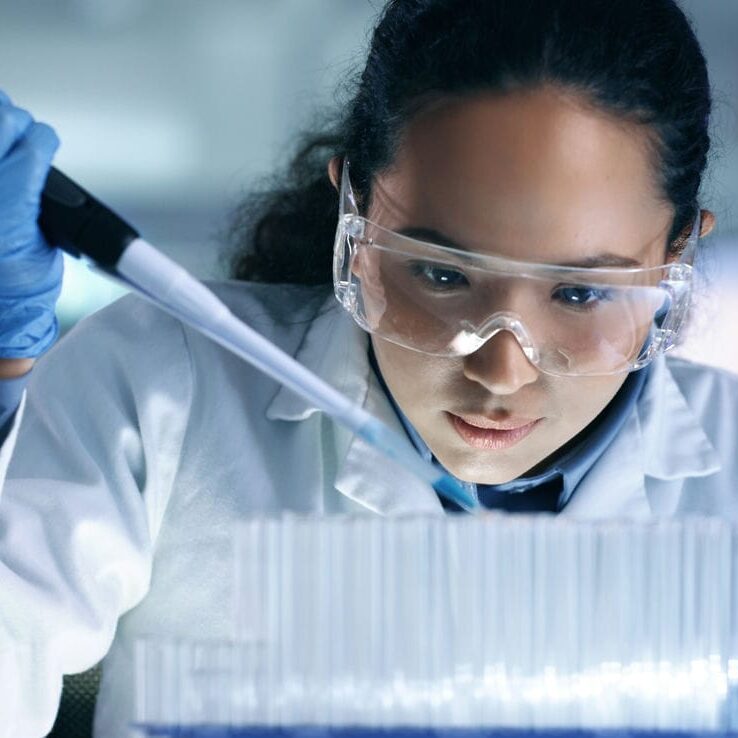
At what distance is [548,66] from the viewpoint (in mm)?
1354

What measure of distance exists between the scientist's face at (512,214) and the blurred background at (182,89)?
2.06 metres

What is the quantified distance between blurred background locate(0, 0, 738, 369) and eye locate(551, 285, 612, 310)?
2152mm

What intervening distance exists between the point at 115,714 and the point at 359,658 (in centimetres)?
73

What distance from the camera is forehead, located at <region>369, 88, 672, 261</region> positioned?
1.28m

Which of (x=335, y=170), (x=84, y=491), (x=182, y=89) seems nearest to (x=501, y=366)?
(x=335, y=170)

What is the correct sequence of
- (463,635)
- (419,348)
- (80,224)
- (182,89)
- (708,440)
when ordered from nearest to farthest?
(463,635)
(80,224)
(419,348)
(708,440)
(182,89)

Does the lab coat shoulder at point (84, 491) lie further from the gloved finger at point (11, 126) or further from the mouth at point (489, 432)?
the mouth at point (489, 432)

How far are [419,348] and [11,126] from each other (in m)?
0.51

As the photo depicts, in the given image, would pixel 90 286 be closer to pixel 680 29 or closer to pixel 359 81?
pixel 359 81

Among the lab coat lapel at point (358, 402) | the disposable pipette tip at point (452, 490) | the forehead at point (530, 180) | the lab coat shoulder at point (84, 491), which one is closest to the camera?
the disposable pipette tip at point (452, 490)

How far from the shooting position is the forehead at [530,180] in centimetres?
128

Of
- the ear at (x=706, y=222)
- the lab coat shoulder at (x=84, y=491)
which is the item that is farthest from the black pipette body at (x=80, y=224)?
the ear at (x=706, y=222)

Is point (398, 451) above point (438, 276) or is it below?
below

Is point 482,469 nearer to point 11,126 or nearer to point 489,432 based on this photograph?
point 489,432
